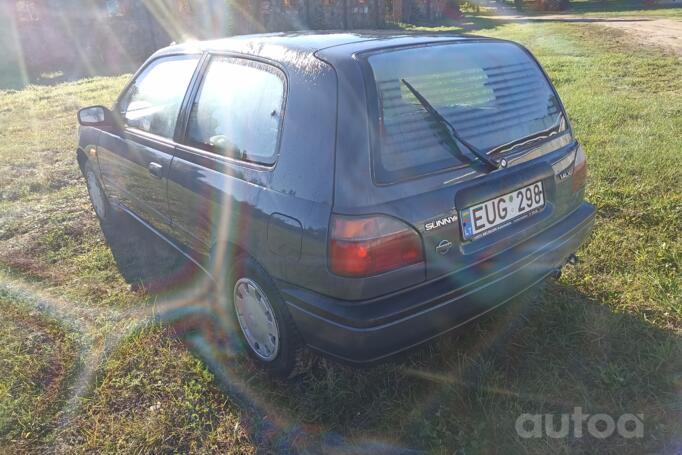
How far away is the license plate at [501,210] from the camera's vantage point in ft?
7.19

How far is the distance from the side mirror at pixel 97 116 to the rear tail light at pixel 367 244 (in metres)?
2.63

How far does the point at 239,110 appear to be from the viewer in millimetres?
2549

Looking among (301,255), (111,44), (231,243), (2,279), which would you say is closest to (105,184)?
(2,279)

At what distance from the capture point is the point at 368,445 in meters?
2.21

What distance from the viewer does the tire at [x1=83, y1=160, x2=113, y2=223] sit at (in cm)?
448

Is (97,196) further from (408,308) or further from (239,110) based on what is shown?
(408,308)

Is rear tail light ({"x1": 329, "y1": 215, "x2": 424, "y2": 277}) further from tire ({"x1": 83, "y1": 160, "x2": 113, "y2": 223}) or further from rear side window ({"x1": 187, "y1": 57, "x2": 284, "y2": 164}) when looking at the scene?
tire ({"x1": 83, "y1": 160, "x2": 113, "y2": 223})

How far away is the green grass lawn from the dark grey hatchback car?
0.36 metres

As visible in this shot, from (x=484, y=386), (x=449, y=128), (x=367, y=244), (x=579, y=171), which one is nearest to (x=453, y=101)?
(x=449, y=128)

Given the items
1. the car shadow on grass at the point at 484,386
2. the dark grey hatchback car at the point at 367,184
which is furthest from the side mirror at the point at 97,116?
the car shadow on grass at the point at 484,386

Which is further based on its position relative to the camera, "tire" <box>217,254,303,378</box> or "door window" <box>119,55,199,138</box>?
"door window" <box>119,55,199,138</box>

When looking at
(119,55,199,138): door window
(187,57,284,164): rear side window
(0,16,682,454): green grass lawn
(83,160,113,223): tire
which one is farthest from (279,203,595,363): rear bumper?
(83,160,113,223): tire

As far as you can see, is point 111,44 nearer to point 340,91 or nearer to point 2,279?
point 2,279

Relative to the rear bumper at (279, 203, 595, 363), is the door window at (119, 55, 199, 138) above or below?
above
